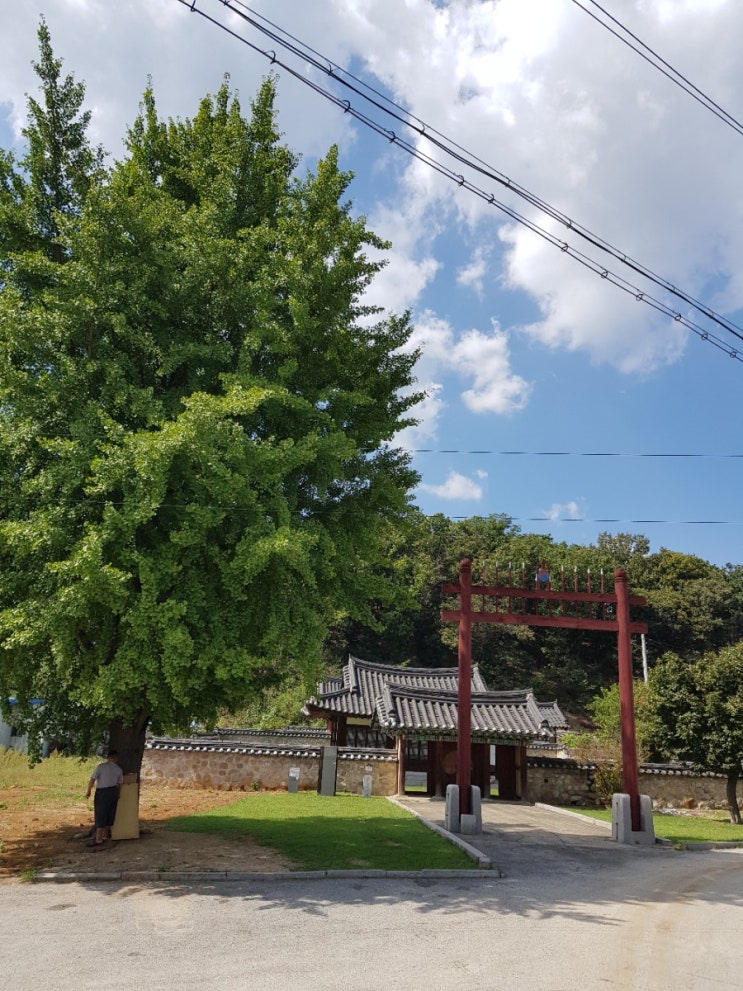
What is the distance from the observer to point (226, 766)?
898 inches

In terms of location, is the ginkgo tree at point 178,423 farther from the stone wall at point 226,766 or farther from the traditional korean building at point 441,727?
the traditional korean building at point 441,727

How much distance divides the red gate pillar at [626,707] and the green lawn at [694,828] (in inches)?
52.9

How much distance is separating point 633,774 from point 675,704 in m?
7.29

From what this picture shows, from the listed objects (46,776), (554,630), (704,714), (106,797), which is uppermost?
(554,630)

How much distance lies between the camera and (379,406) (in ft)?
42.4

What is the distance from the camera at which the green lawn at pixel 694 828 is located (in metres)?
15.9

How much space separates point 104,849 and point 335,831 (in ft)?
15.6

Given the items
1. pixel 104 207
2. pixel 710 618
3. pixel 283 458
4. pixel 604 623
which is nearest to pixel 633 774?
pixel 604 623

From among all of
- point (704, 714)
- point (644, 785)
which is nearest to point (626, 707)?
point (704, 714)

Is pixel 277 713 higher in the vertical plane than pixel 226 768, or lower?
higher

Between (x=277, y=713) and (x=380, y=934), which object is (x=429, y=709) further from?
(x=380, y=934)

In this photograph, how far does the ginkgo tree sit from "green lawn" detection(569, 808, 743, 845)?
10.6 m

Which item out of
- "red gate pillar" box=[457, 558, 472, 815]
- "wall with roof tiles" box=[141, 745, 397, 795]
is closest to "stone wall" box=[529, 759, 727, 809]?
"wall with roof tiles" box=[141, 745, 397, 795]

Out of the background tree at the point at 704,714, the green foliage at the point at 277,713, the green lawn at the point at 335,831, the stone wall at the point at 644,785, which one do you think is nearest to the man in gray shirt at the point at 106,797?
the green lawn at the point at 335,831
